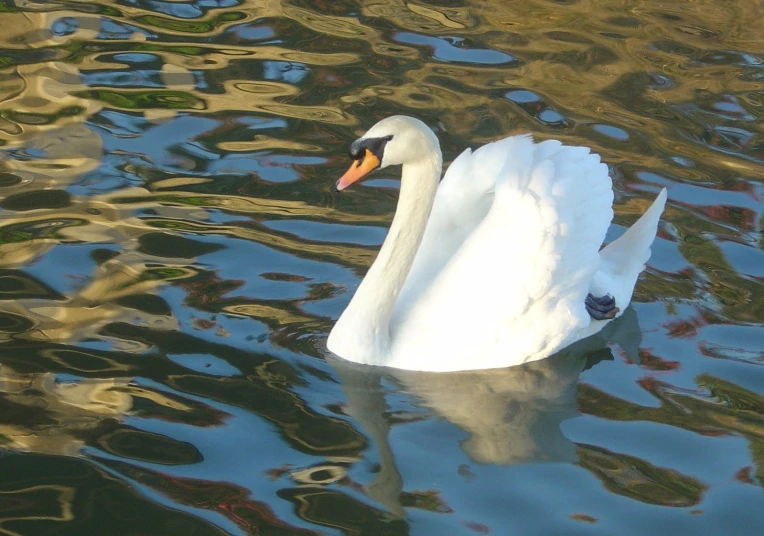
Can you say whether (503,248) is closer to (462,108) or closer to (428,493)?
(428,493)

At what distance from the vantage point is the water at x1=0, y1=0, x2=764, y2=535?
18.4 feet

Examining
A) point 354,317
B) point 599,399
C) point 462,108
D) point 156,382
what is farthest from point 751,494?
point 462,108

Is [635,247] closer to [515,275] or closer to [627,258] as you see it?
[627,258]

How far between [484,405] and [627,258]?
6.07 ft

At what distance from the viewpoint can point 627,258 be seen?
25.7ft

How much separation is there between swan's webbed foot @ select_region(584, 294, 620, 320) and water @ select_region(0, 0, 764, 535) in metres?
0.19

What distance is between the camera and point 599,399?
669 cm

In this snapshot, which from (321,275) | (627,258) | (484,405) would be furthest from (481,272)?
(627,258)

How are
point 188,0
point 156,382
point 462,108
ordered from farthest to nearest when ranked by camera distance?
point 188,0 < point 462,108 < point 156,382

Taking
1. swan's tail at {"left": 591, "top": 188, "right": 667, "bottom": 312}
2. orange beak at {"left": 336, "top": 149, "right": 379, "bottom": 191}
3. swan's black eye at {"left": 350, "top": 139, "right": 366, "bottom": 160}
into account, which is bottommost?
swan's tail at {"left": 591, "top": 188, "right": 667, "bottom": 312}

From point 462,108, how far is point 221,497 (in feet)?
19.5

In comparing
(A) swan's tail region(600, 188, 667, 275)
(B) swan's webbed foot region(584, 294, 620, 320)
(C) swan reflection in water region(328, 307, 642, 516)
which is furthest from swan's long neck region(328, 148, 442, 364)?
(A) swan's tail region(600, 188, 667, 275)

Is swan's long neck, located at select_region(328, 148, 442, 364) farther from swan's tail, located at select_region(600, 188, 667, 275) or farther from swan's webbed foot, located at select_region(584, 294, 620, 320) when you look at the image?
swan's tail, located at select_region(600, 188, 667, 275)

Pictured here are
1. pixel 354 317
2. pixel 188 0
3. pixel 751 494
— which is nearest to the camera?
pixel 751 494
